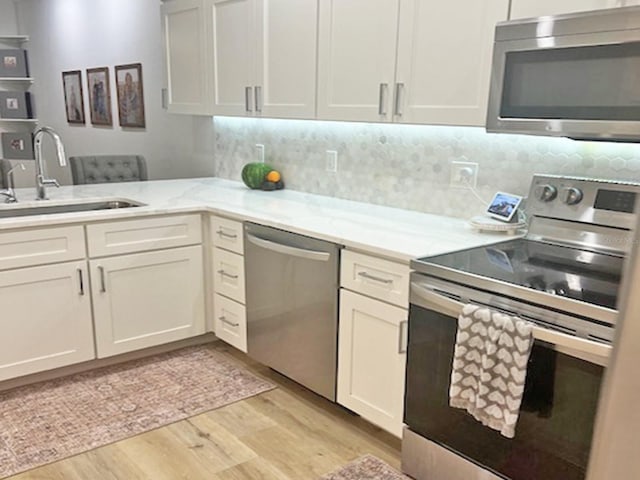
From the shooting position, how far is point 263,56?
3.02 m

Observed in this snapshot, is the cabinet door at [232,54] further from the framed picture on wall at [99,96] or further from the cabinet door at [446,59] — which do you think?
the framed picture on wall at [99,96]

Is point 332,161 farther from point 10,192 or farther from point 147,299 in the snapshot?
point 10,192

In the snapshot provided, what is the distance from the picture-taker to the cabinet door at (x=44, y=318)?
8.59 feet

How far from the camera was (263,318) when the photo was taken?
280 centimetres

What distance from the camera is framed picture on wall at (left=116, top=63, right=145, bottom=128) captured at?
15.0ft

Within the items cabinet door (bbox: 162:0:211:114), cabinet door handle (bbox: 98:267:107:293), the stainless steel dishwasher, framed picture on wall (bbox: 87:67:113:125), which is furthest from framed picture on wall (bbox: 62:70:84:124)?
the stainless steel dishwasher

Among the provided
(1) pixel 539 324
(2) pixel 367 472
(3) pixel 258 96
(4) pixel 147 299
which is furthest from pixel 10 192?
(1) pixel 539 324

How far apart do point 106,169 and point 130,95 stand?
988 millimetres

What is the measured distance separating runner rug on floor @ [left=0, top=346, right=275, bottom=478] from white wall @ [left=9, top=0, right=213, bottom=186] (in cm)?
163

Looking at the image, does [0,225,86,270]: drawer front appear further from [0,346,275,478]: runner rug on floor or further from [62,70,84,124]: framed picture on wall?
[62,70,84,124]: framed picture on wall

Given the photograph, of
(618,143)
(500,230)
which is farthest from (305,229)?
(618,143)

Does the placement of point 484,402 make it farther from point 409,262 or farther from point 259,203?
point 259,203

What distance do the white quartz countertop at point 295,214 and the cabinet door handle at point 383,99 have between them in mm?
495

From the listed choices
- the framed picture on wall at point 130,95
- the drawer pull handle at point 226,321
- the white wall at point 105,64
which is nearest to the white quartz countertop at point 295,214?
the drawer pull handle at point 226,321
